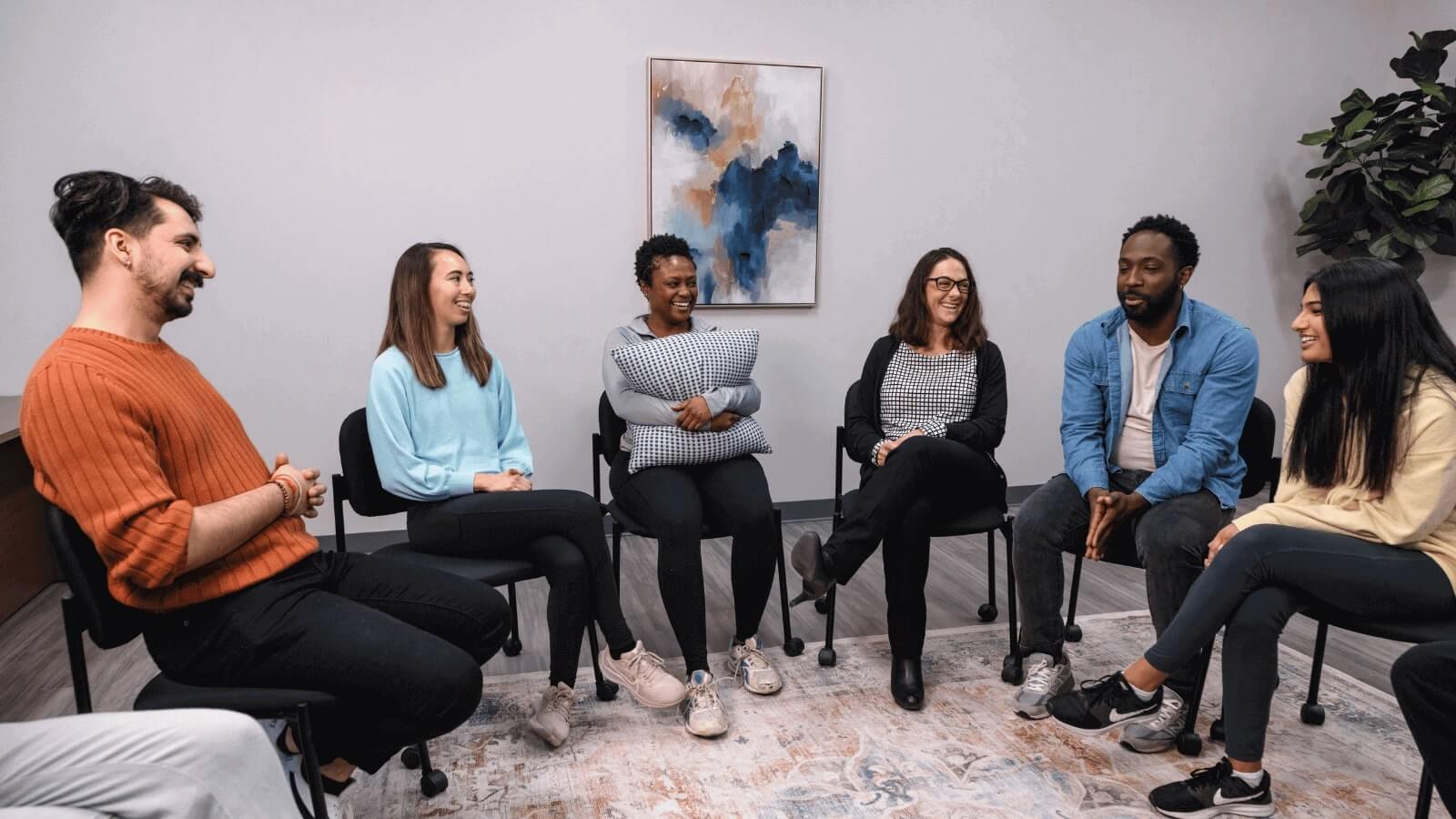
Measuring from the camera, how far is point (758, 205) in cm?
385

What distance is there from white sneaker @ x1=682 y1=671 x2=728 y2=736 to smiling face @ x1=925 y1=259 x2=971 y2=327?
1.28 metres

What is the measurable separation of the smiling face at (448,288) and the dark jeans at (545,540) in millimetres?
469

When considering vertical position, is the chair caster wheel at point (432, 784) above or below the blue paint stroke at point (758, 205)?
below

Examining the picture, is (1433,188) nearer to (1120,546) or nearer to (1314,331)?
(1314,331)

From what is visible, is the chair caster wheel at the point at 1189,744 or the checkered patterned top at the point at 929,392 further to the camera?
the checkered patterned top at the point at 929,392

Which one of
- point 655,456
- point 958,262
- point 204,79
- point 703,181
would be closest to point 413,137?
point 204,79

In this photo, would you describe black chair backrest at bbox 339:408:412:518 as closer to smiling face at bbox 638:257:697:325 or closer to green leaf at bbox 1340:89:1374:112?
smiling face at bbox 638:257:697:325

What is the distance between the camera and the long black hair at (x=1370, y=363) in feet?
6.25

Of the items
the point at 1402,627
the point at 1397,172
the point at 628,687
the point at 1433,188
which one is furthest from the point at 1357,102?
the point at 628,687

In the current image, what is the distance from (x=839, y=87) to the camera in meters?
3.88

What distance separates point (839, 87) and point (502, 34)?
1.41 metres

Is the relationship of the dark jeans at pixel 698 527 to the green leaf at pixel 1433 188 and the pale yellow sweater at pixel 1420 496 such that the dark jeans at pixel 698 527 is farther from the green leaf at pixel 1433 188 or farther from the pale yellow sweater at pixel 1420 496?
the green leaf at pixel 1433 188

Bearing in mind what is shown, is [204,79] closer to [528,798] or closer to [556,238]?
[556,238]

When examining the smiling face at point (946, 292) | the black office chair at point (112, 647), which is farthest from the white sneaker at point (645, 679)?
the smiling face at point (946, 292)
